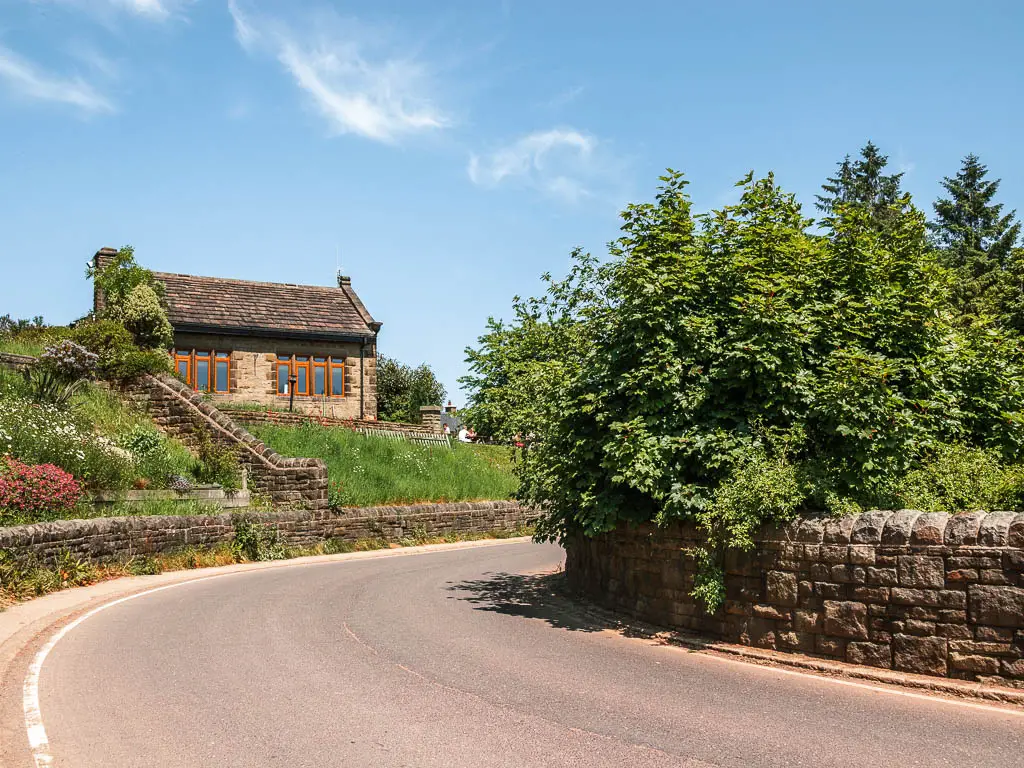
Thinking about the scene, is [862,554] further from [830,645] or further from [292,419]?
[292,419]

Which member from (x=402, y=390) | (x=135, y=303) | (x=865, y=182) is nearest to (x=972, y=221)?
(x=865, y=182)

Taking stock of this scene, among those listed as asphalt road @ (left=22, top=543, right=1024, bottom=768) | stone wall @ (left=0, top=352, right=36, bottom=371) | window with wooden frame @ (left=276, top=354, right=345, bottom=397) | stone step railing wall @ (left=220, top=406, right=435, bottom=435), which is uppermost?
window with wooden frame @ (left=276, top=354, right=345, bottom=397)

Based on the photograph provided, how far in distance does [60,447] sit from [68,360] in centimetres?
905

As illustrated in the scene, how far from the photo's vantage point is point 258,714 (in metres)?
7.38

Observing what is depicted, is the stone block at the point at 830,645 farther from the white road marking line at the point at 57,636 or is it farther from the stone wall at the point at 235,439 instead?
the stone wall at the point at 235,439

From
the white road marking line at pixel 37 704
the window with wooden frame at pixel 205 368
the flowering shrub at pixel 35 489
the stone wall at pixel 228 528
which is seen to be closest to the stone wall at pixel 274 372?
the window with wooden frame at pixel 205 368

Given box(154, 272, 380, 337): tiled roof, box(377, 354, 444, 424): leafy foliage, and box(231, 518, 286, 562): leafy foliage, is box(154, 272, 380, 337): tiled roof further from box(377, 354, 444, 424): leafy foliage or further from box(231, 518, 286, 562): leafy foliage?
box(231, 518, 286, 562): leafy foliage

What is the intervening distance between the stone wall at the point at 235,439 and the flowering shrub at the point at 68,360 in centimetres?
144

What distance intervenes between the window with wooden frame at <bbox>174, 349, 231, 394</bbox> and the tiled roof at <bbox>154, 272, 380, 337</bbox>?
1164 mm

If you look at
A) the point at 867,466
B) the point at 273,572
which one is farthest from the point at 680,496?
the point at 273,572

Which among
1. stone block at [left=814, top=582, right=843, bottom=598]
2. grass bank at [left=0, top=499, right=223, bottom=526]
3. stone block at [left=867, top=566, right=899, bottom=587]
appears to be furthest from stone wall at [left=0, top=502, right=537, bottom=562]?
stone block at [left=867, top=566, right=899, bottom=587]

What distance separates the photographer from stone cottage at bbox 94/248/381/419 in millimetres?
37438

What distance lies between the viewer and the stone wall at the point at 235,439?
2341 cm

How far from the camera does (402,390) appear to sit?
49781 mm
